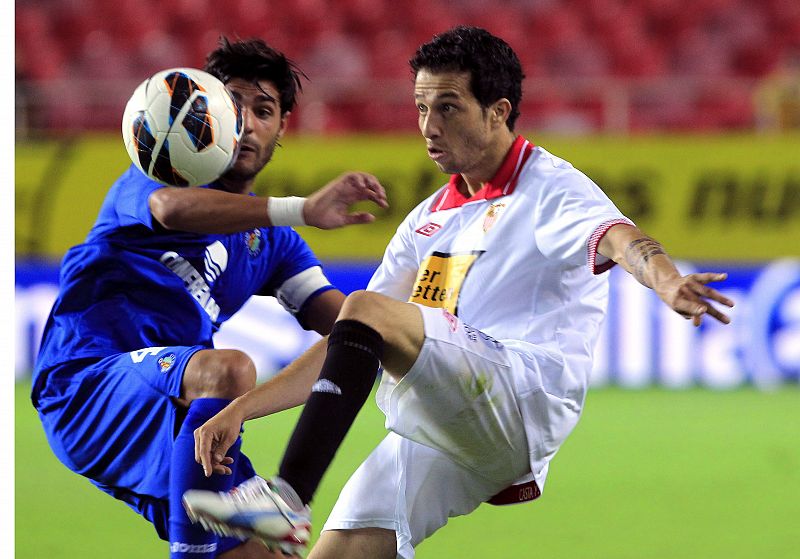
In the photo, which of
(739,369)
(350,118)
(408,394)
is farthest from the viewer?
(350,118)

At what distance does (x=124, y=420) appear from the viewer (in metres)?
3.56

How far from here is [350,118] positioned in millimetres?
11297

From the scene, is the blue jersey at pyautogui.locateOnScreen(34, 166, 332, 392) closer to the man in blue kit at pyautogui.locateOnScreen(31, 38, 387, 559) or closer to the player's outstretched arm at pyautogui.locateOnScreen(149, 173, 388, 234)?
the man in blue kit at pyautogui.locateOnScreen(31, 38, 387, 559)

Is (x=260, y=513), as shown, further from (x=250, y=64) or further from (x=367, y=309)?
(x=250, y=64)

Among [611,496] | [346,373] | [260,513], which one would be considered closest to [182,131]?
[346,373]

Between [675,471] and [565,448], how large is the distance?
2.95ft

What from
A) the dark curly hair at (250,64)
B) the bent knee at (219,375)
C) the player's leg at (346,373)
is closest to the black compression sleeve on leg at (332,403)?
the player's leg at (346,373)

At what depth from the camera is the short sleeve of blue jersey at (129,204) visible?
11.8ft

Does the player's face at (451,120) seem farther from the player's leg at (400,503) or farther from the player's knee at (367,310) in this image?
the player's leg at (400,503)

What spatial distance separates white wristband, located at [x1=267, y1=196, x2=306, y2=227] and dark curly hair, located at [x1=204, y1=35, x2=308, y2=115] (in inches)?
27.6

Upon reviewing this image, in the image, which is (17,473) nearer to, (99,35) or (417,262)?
(417,262)

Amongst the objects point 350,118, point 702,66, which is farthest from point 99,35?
point 702,66

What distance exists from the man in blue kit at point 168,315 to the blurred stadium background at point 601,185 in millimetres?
1250

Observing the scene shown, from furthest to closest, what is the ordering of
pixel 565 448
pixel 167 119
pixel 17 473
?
pixel 565 448 < pixel 17 473 < pixel 167 119
